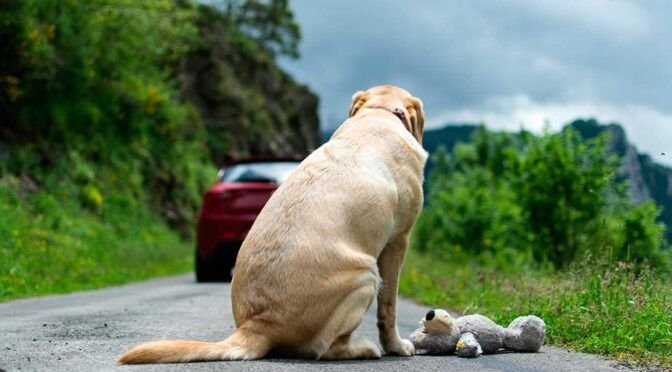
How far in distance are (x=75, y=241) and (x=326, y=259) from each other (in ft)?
41.9

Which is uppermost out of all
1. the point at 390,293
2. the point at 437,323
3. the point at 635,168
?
the point at 635,168

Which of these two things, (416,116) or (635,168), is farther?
(635,168)

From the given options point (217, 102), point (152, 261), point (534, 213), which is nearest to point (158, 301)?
point (534, 213)

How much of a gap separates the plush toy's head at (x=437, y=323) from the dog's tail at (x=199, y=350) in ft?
3.96

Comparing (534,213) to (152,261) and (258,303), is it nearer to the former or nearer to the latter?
(152,261)

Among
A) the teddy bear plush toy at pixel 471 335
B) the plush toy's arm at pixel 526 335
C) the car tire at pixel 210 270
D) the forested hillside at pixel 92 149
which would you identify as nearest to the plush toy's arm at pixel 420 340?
the teddy bear plush toy at pixel 471 335

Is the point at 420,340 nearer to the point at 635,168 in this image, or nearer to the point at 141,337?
the point at 141,337

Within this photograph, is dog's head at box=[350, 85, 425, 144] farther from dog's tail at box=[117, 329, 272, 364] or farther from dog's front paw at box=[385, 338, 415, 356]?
dog's tail at box=[117, 329, 272, 364]

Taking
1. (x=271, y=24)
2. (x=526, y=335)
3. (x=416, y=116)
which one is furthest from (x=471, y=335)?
(x=271, y=24)

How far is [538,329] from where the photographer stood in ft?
17.8

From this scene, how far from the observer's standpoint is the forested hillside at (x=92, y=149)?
14859 mm

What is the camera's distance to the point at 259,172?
41.8 feet

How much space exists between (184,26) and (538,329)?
2170 centimetres

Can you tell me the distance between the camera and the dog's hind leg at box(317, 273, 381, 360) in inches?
178
